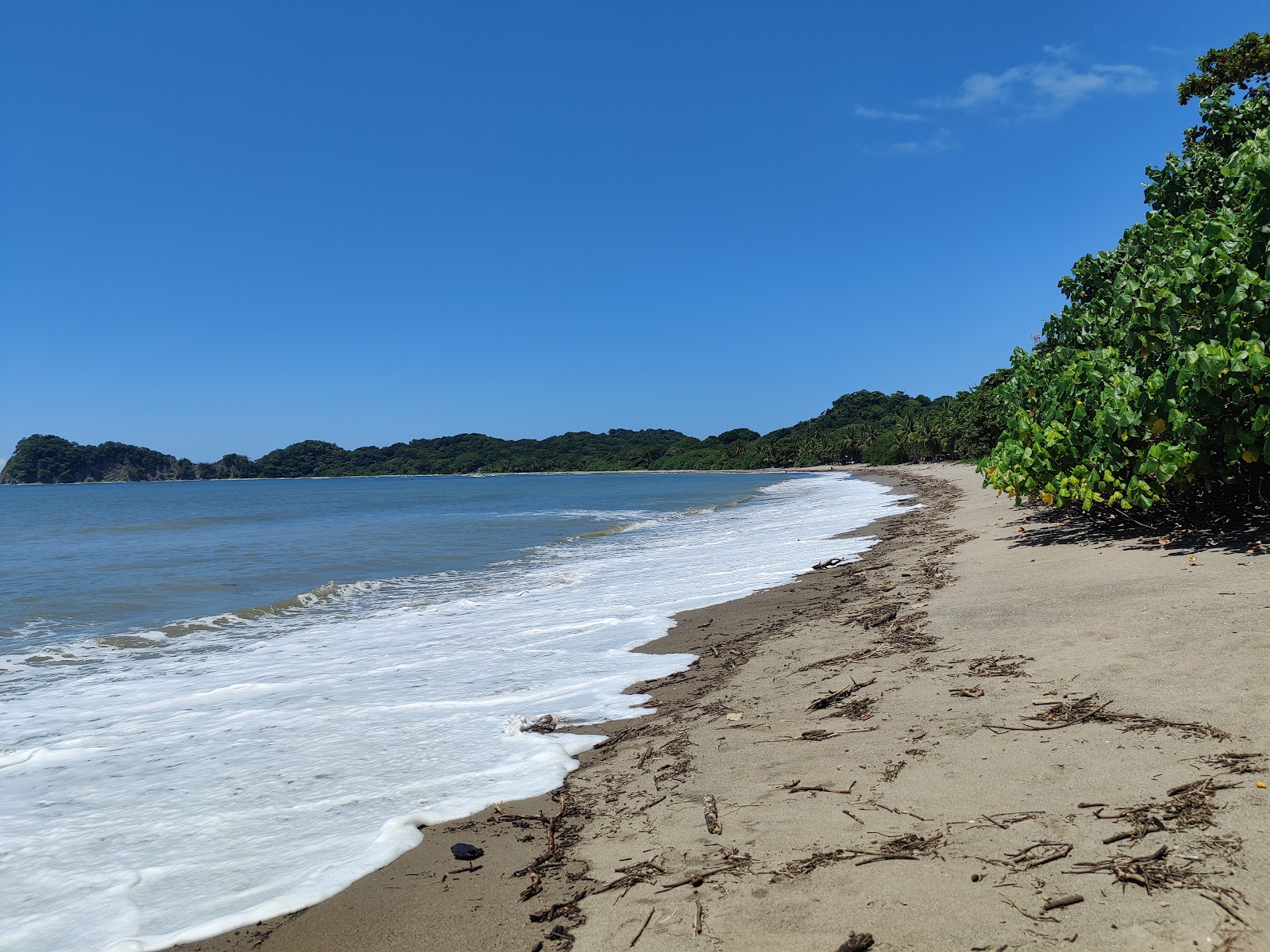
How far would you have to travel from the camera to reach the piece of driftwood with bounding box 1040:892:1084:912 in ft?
7.09

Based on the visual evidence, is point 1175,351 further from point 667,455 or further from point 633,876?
point 667,455

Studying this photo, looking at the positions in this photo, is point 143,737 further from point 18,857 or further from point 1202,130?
point 1202,130

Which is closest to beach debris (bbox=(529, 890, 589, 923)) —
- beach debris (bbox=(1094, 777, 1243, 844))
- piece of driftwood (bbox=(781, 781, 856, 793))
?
piece of driftwood (bbox=(781, 781, 856, 793))

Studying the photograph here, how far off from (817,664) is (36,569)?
65.4ft

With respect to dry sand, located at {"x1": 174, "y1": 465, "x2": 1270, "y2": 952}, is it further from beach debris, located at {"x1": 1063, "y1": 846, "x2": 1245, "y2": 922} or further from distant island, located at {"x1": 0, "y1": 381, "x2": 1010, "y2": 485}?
distant island, located at {"x1": 0, "y1": 381, "x2": 1010, "y2": 485}

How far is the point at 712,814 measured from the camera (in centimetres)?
322

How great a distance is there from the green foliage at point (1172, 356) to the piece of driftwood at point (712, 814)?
17.2 ft

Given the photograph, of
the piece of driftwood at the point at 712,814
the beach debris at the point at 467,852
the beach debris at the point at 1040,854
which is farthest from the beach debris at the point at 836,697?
the beach debris at the point at 467,852

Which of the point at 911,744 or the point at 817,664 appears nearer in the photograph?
the point at 911,744

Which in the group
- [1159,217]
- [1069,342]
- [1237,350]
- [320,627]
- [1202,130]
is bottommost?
[320,627]

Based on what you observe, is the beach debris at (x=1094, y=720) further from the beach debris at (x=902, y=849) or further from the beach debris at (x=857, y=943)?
the beach debris at (x=857, y=943)

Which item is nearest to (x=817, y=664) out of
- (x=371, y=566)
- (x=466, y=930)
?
(x=466, y=930)

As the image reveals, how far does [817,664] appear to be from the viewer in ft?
18.2

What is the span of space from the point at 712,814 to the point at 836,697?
167 cm
